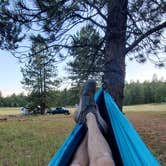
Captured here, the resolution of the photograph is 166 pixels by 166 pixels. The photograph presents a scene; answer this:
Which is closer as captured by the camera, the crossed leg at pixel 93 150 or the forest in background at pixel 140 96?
the crossed leg at pixel 93 150

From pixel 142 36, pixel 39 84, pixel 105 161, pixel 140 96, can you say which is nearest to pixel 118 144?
pixel 105 161

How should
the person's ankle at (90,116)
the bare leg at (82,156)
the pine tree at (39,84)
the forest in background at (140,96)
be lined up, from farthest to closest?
the forest in background at (140,96) → the pine tree at (39,84) → the person's ankle at (90,116) → the bare leg at (82,156)

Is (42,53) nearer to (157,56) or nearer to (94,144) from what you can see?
(157,56)

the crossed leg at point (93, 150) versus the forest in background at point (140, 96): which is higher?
the forest in background at point (140, 96)

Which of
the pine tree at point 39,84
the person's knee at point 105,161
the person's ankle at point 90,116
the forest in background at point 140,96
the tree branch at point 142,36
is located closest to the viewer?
the person's knee at point 105,161

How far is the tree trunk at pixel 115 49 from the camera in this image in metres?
2.62

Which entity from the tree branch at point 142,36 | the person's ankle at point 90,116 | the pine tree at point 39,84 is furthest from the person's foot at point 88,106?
the pine tree at point 39,84

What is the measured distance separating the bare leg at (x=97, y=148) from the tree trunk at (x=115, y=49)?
30.7 inches

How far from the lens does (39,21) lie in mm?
2969

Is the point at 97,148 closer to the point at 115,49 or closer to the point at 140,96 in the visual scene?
the point at 115,49

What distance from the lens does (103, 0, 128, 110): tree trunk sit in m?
2.62

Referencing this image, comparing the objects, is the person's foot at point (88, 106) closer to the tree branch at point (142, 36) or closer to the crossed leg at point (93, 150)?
the crossed leg at point (93, 150)

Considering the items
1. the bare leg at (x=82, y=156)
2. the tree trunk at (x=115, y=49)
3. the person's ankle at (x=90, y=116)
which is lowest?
the bare leg at (x=82, y=156)

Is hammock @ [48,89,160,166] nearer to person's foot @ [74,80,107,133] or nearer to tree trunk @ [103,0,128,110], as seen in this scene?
Result: person's foot @ [74,80,107,133]
